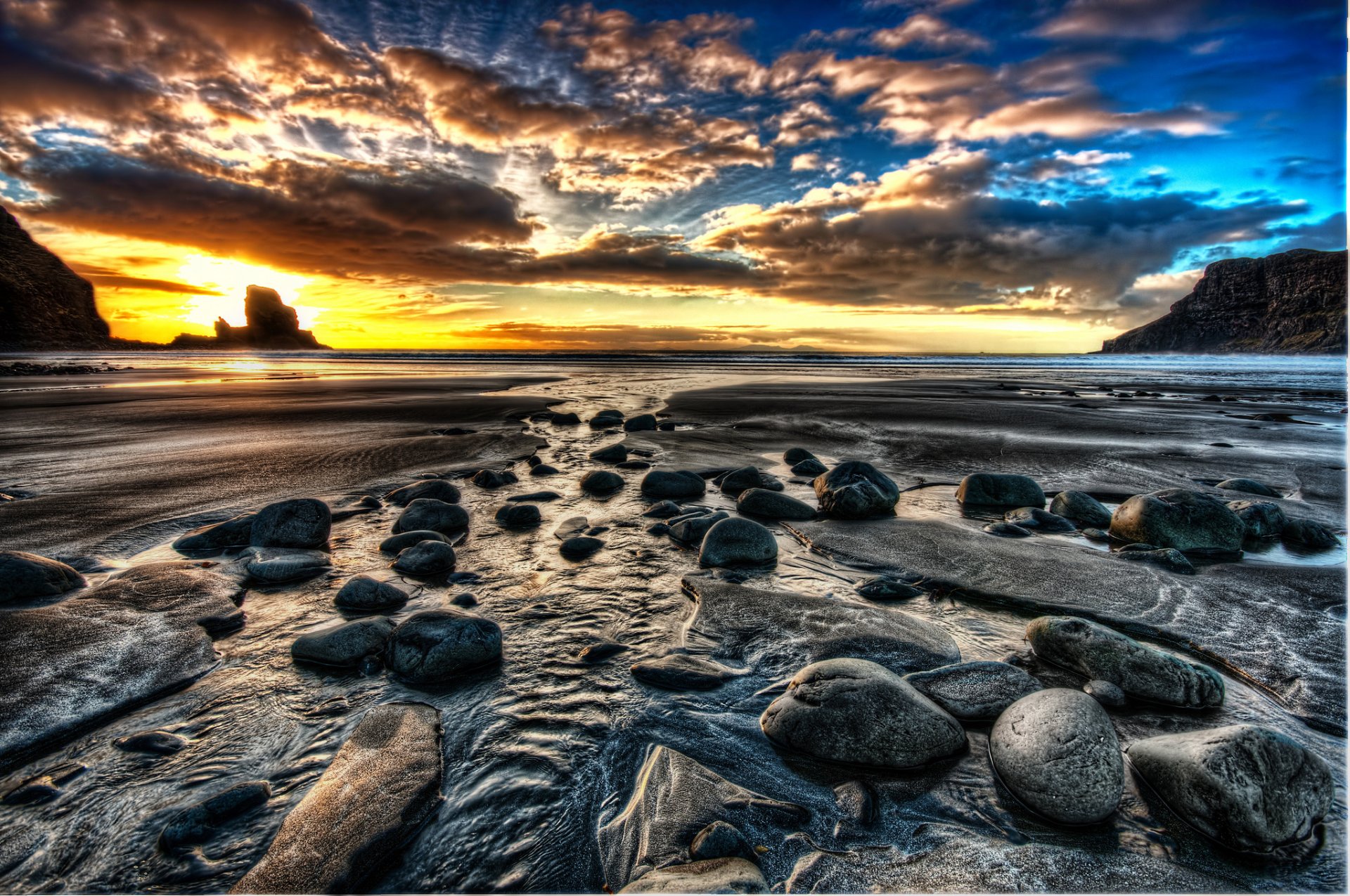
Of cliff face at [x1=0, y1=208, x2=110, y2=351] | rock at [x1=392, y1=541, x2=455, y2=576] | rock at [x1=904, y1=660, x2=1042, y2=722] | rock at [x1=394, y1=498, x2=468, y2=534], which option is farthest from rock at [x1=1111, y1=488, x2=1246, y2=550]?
cliff face at [x1=0, y1=208, x2=110, y2=351]

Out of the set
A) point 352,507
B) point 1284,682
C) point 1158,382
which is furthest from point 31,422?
point 1158,382

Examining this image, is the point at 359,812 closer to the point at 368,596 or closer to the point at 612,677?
the point at 612,677

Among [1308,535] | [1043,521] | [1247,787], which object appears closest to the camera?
[1247,787]

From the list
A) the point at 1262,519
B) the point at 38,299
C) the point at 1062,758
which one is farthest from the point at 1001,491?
the point at 38,299

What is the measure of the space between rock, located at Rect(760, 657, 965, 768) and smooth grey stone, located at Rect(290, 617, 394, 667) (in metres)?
2.17

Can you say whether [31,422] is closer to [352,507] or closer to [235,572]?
[352,507]

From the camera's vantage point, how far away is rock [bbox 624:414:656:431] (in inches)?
438

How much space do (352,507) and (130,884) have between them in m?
4.35

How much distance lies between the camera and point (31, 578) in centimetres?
351

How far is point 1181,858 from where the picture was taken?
1921mm

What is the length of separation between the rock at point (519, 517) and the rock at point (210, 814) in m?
3.29

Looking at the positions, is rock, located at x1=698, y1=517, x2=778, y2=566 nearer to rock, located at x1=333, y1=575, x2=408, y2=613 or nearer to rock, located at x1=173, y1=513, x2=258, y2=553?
rock, located at x1=333, y1=575, x2=408, y2=613

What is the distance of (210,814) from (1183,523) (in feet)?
21.3

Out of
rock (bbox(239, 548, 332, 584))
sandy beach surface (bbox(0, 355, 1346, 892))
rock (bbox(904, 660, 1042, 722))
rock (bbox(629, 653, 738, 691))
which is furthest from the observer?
rock (bbox(239, 548, 332, 584))
